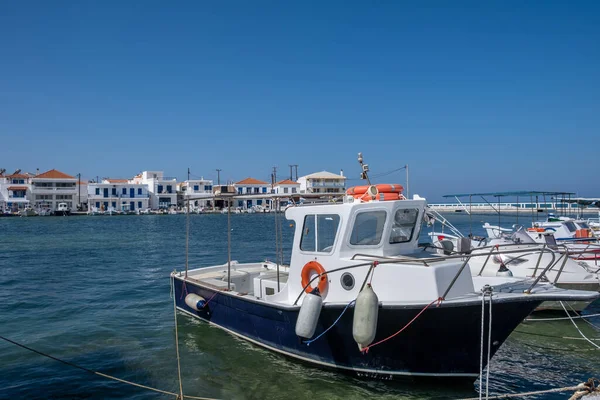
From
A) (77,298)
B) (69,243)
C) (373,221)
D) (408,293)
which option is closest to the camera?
(408,293)

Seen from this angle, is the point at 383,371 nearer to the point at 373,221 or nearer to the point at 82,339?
the point at 373,221

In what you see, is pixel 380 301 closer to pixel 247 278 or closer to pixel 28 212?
pixel 247 278

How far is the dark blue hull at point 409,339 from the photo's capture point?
23.1 ft

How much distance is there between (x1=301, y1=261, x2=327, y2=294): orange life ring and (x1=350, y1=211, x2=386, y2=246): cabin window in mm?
756

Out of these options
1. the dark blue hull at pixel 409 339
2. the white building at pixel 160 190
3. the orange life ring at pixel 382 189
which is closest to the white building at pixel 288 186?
the white building at pixel 160 190

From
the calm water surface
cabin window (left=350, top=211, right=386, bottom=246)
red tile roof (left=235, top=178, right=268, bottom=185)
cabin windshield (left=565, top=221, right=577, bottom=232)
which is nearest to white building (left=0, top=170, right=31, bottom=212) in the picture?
red tile roof (left=235, top=178, right=268, bottom=185)

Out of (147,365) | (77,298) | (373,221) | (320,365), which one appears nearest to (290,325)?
(320,365)

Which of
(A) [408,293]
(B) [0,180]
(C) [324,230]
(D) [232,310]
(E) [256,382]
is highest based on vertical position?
(B) [0,180]

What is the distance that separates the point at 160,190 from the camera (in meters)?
96.1

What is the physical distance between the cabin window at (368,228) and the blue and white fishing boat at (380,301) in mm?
17

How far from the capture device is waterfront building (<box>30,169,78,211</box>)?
279 ft

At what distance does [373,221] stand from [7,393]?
673 cm

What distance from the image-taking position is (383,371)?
25.4 ft

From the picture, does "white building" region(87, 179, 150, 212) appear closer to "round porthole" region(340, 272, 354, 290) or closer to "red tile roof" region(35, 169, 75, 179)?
"red tile roof" region(35, 169, 75, 179)
